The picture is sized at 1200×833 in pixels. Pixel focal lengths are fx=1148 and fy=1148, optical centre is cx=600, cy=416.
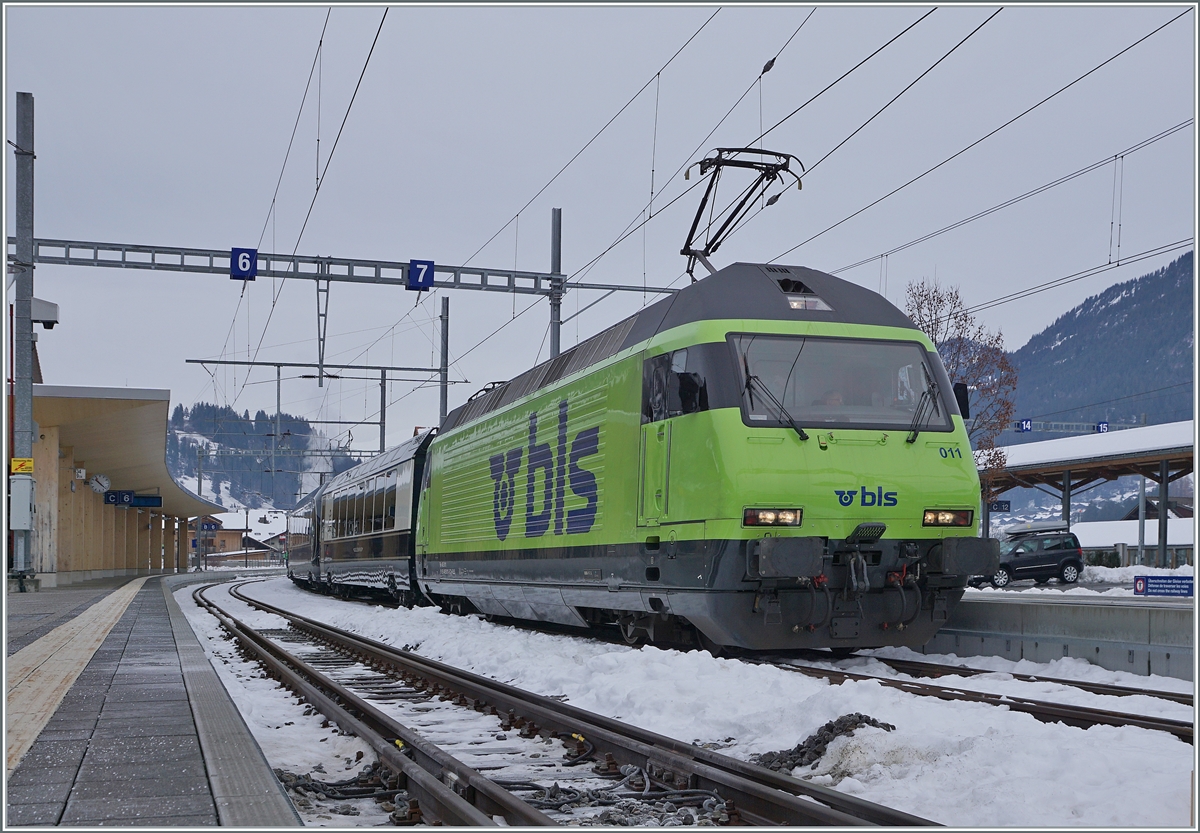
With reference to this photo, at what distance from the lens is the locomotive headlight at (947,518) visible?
35.0ft

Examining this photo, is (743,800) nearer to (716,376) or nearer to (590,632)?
(716,376)

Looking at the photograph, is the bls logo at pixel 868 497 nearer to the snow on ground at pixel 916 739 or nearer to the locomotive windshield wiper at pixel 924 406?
the locomotive windshield wiper at pixel 924 406

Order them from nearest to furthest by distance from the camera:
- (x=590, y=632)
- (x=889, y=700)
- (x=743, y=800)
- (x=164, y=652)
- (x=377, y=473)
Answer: (x=743, y=800), (x=889, y=700), (x=164, y=652), (x=590, y=632), (x=377, y=473)

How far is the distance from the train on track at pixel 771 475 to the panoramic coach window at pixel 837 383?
0.06 feet

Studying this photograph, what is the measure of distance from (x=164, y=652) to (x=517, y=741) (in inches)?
274

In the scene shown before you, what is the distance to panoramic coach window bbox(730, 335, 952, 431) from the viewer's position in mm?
10539

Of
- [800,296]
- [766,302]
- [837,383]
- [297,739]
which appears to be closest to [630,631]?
[837,383]

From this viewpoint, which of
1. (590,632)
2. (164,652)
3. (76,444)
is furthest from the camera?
(76,444)

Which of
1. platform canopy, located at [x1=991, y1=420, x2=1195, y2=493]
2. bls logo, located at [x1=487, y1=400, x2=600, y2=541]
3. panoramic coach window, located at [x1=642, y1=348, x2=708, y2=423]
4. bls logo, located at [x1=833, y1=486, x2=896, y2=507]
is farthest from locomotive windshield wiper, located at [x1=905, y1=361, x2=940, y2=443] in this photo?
platform canopy, located at [x1=991, y1=420, x2=1195, y2=493]

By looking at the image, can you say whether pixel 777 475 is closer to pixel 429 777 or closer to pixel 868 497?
pixel 868 497

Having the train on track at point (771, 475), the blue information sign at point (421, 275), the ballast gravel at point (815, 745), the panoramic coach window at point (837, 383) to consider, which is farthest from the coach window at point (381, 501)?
the ballast gravel at point (815, 745)

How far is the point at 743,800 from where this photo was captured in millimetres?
5699

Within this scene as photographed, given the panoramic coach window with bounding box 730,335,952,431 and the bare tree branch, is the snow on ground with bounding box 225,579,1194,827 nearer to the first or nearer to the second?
the panoramic coach window with bounding box 730,335,952,431

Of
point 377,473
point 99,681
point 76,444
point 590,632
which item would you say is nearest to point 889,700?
point 99,681
